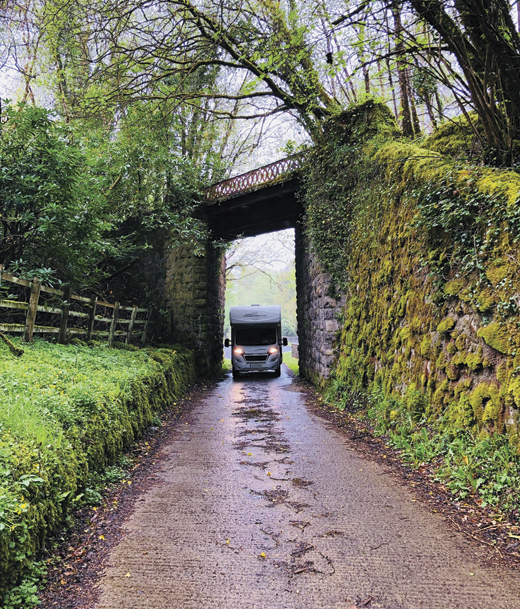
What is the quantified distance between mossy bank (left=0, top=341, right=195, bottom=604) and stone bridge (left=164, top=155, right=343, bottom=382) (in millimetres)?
7313

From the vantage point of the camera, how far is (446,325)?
5234 mm

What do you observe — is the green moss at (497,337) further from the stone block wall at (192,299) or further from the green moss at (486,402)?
the stone block wall at (192,299)

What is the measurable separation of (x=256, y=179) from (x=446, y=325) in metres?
10.8

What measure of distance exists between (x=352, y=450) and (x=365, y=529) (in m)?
2.48

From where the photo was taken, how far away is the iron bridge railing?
43.7ft

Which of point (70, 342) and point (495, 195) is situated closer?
point (495, 195)

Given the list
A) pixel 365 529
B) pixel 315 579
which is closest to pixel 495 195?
pixel 365 529

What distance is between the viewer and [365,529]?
137 inches

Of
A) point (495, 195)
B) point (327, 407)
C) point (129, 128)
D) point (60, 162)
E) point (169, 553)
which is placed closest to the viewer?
point (169, 553)

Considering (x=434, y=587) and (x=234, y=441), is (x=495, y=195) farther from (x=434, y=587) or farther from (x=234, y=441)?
(x=234, y=441)

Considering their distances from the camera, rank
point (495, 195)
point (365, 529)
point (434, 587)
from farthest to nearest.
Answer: point (495, 195) < point (365, 529) < point (434, 587)

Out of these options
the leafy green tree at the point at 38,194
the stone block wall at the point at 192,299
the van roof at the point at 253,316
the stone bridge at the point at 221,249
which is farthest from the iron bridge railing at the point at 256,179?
the leafy green tree at the point at 38,194

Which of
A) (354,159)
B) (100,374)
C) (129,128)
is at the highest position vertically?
(129,128)

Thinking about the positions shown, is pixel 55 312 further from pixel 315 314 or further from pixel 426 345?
pixel 315 314
